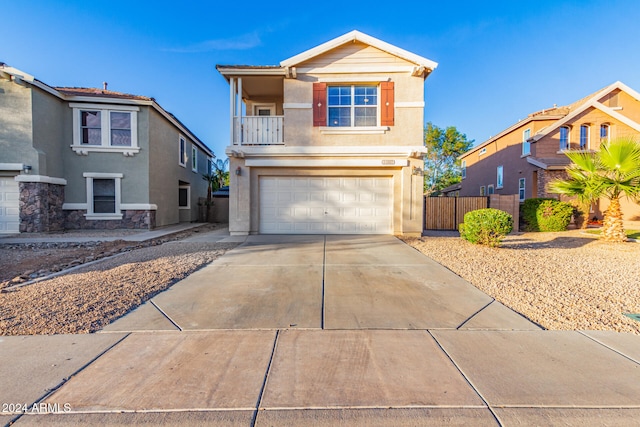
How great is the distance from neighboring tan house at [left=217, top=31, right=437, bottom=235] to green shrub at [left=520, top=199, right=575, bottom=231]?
242 inches

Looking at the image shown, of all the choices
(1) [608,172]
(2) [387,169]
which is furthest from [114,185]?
(1) [608,172]

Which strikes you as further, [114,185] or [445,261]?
[114,185]

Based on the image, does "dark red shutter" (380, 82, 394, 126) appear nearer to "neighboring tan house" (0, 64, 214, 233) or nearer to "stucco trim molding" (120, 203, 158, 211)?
"neighboring tan house" (0, 64, 214, 233)

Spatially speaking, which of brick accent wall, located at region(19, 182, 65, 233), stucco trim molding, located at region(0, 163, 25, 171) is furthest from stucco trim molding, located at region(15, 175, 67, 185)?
stucco trim molding, located at region(0, 163, 25, 171)

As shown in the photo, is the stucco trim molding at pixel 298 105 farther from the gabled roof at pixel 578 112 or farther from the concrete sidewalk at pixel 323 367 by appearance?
the gabled roof at pixel 578 112

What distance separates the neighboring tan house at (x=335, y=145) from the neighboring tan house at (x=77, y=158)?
531 centimetres

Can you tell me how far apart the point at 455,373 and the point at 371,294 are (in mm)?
2038

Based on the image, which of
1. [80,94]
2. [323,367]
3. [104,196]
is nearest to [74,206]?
[104,196]

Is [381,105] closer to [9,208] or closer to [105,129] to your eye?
[105,129]

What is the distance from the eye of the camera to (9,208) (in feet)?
38.1

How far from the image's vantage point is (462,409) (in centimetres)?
218

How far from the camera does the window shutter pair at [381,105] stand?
10.8 metres

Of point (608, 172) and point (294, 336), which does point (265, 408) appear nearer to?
point (294, 336)

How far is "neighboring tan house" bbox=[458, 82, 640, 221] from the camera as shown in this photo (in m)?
16.2
